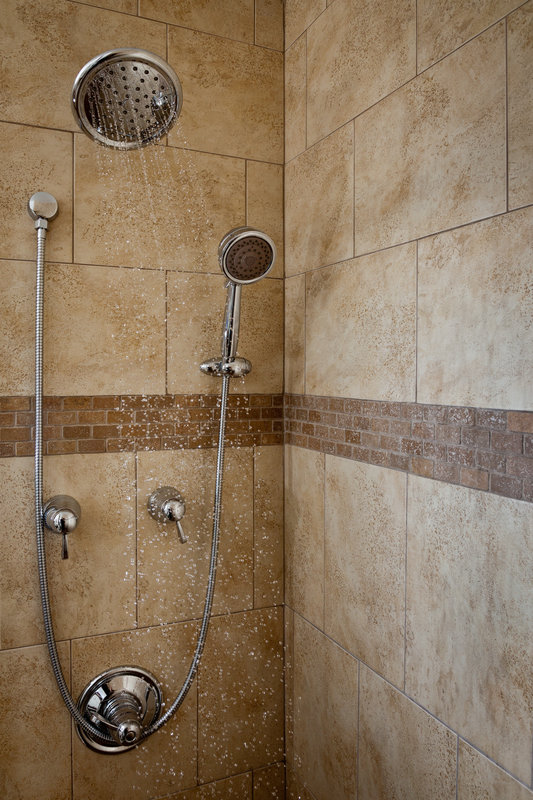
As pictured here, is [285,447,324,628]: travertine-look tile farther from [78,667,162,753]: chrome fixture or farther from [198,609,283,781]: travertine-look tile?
[78,667,162,753]: chrome fixture

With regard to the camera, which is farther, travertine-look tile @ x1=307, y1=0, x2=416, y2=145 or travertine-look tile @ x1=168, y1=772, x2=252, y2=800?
travertine-look tile @ x1=168, y1=772, x2=252, y2=800

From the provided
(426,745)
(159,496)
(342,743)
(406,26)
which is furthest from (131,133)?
(342,743)

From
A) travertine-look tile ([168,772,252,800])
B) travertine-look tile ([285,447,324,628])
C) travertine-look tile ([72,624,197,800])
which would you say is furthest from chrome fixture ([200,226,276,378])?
travertine-look tile ([168,772,252,800])

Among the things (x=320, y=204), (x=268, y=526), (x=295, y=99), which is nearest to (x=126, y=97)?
(x=320, y=204)

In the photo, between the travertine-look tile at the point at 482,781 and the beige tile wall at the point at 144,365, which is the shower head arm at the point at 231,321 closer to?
the beige tile wall at the point at 144,365

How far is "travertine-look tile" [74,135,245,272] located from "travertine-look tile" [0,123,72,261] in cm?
3

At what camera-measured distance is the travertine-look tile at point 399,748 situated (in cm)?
108

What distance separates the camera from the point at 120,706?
1.49 m

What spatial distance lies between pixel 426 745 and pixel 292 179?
1.39 meters

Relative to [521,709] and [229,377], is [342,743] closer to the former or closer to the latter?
[521,709]

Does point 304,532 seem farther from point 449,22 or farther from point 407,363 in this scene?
point 449,22

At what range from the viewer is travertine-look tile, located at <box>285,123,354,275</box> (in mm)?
1406

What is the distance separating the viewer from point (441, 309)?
3.55 ft

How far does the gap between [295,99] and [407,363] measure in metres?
0.91
